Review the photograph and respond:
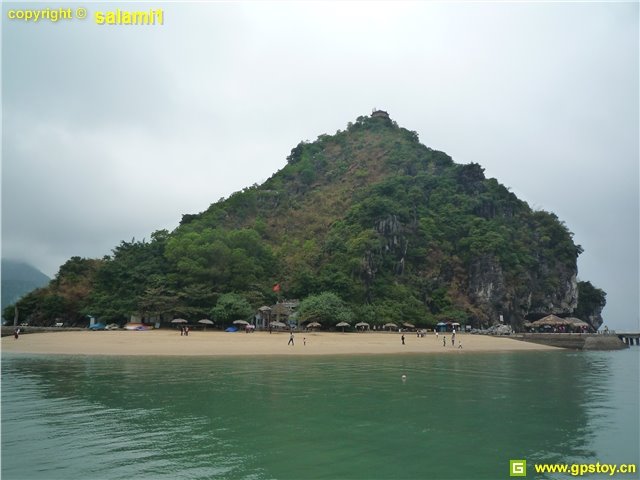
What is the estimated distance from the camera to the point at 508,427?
15086mm

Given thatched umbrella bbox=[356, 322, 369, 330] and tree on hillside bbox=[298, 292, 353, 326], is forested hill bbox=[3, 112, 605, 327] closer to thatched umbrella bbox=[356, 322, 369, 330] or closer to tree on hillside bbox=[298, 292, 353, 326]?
tree on hillside bbox=[298, 292, 353, 326]

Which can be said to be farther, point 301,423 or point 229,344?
point 229,344

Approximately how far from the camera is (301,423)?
586 inches

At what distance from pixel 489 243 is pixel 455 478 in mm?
72029

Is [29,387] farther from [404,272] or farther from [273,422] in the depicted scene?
[404,272]

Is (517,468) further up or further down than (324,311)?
further down

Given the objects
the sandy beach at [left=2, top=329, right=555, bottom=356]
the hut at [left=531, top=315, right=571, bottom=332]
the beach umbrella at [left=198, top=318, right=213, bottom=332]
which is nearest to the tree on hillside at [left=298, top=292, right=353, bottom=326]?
the sandy beach at [left=2, top=329, right=555, bottom=356]

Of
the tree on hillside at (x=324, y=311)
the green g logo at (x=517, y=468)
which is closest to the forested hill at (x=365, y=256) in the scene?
the tree on hillside at (x=324, y=311)

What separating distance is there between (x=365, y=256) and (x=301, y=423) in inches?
2214

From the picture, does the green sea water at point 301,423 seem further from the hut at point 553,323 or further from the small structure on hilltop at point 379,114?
the small structure on hilltop at point 379,114

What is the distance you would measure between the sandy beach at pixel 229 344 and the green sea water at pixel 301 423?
11.7m

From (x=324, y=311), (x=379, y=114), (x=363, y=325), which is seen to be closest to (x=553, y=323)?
(x=363, y=325)

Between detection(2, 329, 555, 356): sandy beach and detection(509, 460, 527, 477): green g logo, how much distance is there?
29.4 meters

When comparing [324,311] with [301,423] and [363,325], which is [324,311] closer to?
[363,325]
